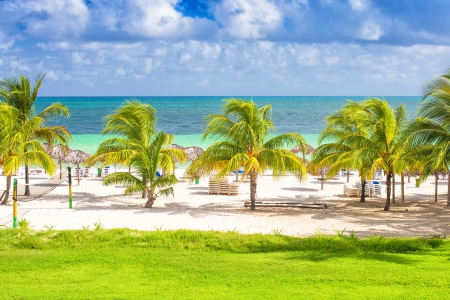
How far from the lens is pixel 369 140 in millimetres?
15242

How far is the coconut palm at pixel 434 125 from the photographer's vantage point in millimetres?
12766

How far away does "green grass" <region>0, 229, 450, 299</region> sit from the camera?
5855 mm

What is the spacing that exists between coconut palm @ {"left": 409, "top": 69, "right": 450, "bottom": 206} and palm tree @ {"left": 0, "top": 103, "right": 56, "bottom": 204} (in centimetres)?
1064

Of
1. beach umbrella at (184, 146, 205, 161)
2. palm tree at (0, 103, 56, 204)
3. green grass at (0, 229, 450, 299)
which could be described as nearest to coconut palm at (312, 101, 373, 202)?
green grass at (0, 229, 450, 299)

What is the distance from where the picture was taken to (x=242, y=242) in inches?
327

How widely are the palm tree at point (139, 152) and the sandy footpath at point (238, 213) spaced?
0.75m

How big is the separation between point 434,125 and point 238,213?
5.73 m

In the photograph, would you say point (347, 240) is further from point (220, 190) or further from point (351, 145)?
point (220, 190)

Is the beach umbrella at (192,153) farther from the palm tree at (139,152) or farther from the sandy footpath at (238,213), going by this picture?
the palm tree at (139,152)

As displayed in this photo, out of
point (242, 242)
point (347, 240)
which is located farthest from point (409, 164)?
point (242, 242)

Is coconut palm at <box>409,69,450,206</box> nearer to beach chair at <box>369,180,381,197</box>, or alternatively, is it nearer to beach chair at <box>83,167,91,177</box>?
beach chair at <box>369,180,381,197</box>

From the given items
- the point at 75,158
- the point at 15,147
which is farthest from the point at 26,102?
the point at 75,158

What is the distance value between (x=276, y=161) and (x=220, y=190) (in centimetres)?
544

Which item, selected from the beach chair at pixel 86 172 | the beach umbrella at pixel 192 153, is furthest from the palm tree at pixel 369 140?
the beach chair at pixel 86 172
